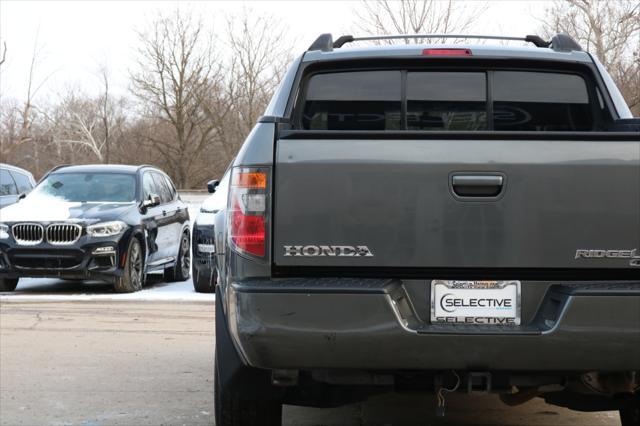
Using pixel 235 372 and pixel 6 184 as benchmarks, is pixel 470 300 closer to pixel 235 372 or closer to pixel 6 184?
pixel 235 372

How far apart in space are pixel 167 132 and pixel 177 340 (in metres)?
41.9

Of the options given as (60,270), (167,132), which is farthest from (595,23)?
(167,132)

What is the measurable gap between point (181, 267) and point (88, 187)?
205 centimetres

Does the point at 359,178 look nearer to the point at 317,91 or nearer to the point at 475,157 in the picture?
the point at 475,157

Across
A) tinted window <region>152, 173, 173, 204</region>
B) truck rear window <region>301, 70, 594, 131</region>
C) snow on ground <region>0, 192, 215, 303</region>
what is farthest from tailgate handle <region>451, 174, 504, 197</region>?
tinted window <region>152, 173, 173, 204</region>

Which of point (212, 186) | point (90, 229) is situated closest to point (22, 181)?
point (90, 229)

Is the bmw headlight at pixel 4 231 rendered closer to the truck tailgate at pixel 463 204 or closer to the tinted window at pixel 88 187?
the tinted window at pixel 88 187

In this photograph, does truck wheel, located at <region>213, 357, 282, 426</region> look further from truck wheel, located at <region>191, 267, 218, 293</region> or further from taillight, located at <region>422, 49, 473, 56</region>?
truck wheel, located at <region>191, 267, 218, 293</region>

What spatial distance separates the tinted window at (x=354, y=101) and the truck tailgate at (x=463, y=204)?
89 cm

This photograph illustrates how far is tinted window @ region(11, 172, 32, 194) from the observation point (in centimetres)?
1592

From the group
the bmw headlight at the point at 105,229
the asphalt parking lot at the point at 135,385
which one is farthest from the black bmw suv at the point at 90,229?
the asphalt parking lot at the point at 135,385

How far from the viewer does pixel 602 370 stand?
10.9 ft

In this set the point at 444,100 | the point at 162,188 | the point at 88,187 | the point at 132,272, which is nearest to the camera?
the point at 444,100

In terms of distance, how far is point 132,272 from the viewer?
11.8 meters
